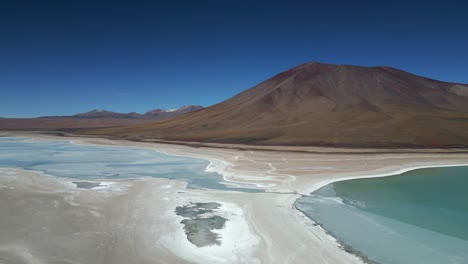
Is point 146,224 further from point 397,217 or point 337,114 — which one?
point 337,114

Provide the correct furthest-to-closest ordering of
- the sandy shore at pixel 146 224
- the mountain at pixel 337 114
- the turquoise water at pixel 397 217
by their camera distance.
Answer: the mountain at pixel 337 114
the turquoise water at pixel 397 217
the sandy shore at pixel 146 224

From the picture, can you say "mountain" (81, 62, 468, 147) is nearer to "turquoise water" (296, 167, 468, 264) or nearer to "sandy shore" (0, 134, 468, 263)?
"turquoise water" (296, 167, 468, 264)

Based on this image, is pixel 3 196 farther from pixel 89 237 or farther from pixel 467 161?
pixel 467 161

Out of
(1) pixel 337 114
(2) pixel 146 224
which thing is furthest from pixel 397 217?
(1) pixel 337 114

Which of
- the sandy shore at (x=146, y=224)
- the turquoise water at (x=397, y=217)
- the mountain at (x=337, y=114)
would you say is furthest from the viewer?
the mountain at (x=337, y=114)

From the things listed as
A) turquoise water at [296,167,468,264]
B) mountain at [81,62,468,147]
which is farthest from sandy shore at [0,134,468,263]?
mountain at [81,62,468,147]

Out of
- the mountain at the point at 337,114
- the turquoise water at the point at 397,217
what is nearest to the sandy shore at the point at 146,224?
the turquoise water at the point at 397,217

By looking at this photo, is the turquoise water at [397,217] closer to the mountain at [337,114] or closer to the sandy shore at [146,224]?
the sandy shore at [146,224]
